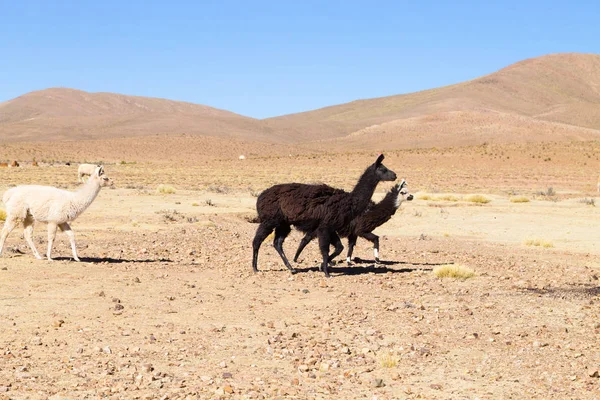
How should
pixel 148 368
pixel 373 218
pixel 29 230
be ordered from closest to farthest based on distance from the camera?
pixel 148 368 < pixel 29 230 < pixel 373 218

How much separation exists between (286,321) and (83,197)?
5.40 meters

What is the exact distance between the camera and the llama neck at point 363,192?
44.8 ft

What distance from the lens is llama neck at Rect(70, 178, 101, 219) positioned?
13461mm

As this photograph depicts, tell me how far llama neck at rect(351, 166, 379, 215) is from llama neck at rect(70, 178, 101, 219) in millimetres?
4485

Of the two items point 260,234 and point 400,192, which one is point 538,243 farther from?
point 260,234

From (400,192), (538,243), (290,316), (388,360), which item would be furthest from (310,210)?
(538,243)

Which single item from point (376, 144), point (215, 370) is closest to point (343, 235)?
point (215, 370)

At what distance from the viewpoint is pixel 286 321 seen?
9.84 m

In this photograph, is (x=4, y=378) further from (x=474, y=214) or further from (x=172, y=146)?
(x=172, y=146)

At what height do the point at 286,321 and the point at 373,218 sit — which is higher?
the point at 373,218

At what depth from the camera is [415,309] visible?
412 inches

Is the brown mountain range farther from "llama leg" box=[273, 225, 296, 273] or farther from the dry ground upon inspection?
"llama leg" box=[273, 225, 296, 273]

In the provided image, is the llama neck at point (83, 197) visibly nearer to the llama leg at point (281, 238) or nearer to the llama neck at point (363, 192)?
the llama leg at point (281, 238)

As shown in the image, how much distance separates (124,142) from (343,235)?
10145cm
